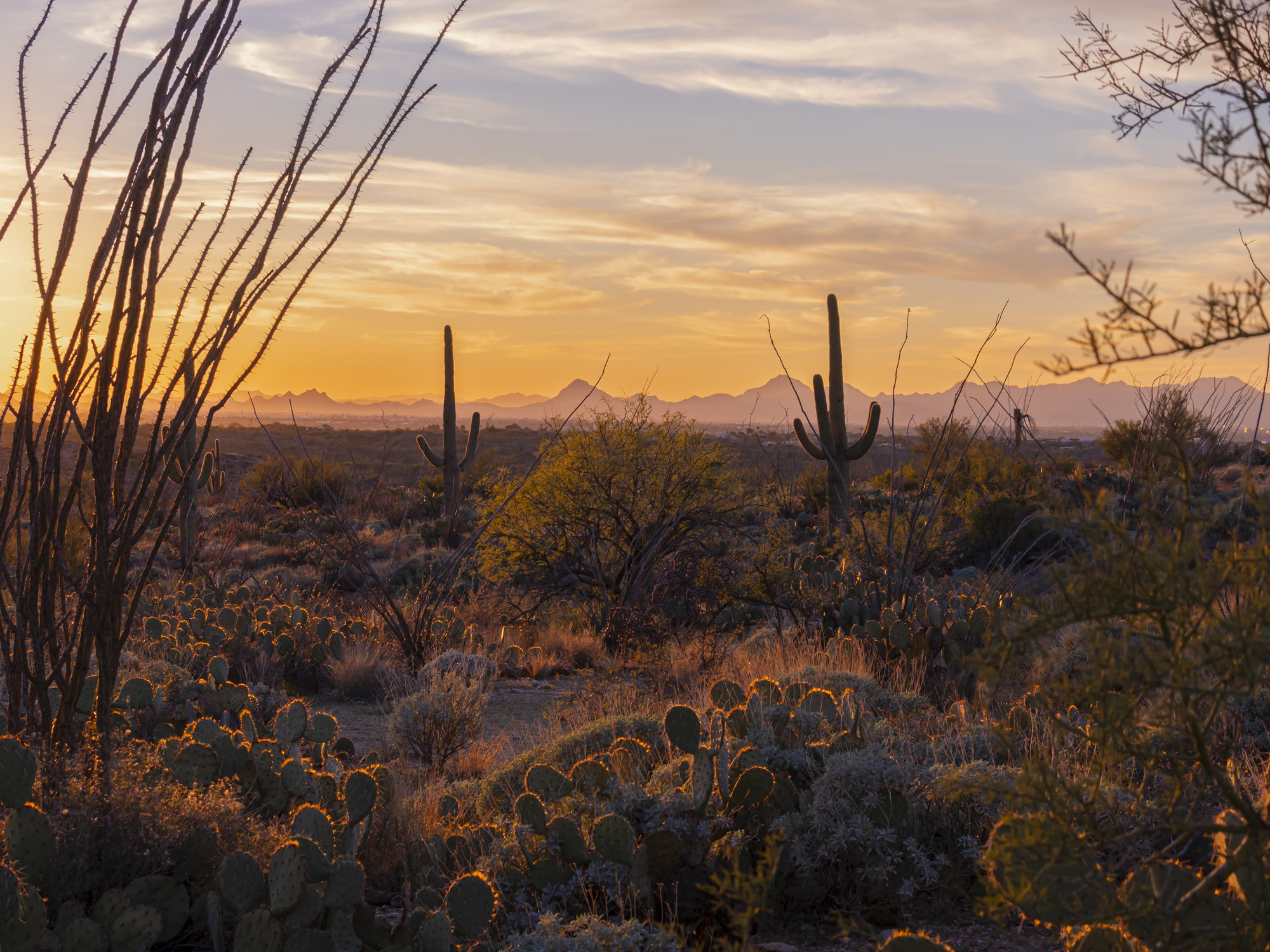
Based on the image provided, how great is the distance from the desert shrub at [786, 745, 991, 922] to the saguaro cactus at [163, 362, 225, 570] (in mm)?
2883

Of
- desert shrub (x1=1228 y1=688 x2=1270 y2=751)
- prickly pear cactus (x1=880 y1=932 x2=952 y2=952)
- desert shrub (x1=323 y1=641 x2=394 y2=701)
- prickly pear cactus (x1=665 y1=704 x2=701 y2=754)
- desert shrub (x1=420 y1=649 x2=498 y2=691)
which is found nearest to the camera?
prickly pear cactus (x1=880 y1=932 x2=952 y2=952)

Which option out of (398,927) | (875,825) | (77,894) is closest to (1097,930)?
(875,825)

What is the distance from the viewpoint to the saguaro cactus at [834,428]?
52.8ft

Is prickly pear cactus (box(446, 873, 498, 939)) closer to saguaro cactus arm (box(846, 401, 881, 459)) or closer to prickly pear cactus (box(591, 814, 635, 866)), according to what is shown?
prickly pear cactus (box(591, 814, 635, 866))

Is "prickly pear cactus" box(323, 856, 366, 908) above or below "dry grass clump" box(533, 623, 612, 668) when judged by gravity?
above

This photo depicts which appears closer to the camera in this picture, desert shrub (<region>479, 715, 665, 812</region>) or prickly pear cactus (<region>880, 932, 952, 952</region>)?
prickly pear cactus (<region>880, 932, 952, 952</region>)

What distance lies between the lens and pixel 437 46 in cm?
402

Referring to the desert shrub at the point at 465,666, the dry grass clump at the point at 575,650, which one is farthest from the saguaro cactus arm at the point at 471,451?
the desert shrub at the point at 465,666

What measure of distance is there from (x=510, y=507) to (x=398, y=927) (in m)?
8.73

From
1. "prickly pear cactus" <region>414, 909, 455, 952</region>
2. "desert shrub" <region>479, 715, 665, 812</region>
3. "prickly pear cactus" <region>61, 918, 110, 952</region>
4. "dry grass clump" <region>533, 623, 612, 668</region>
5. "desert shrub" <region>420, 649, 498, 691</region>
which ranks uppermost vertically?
"prickly pear cactus" <region>61, 918, 110, 952</region>

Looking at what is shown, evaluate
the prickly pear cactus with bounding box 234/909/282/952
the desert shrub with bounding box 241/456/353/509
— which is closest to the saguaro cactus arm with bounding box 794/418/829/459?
the desert shrub with bounding box 241/456/353/509

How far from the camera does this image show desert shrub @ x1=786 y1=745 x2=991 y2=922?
13.9ft

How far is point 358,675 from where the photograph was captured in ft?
32.2

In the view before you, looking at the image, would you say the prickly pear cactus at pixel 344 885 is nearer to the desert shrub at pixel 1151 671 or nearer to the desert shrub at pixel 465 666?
the desert shrub at pixel 1151 671
